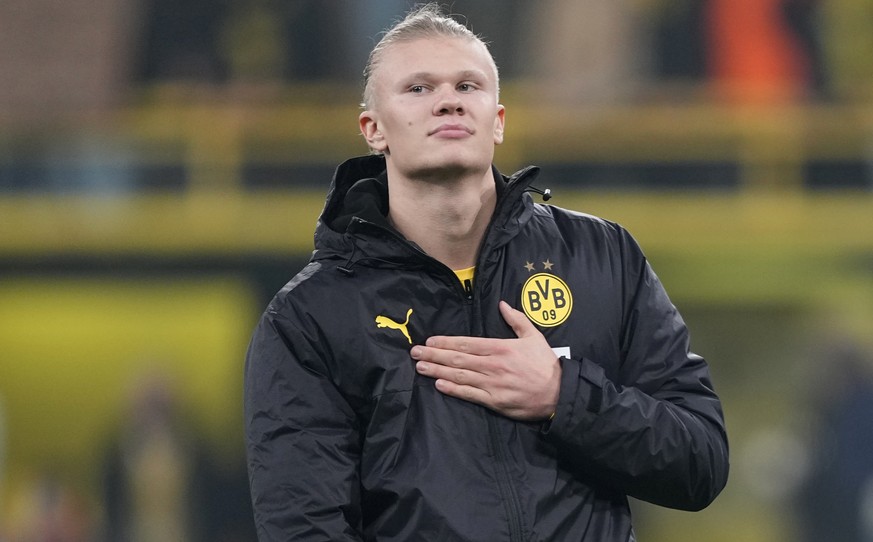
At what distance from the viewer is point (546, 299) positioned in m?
2.10

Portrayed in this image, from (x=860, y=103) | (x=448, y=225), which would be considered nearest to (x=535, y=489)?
(x=448, y=225)

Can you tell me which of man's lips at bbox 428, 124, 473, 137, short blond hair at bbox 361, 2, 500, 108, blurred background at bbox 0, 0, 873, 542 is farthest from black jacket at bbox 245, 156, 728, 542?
blurred background at bbox 0, 0, 873, 542

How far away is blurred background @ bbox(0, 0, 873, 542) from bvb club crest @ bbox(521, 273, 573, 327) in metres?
6.21

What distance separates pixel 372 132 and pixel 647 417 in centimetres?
64

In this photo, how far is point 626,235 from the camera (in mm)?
2217

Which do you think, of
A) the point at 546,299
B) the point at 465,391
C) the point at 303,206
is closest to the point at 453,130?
the point at 546,299

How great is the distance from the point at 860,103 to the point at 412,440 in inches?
311

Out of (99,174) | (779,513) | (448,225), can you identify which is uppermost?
(448,225)

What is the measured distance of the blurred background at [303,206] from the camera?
823 cm

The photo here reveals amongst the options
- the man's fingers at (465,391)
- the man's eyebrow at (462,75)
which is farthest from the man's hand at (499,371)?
the man's eyebrow at (462,75)

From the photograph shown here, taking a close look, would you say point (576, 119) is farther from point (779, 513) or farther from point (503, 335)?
point (503, 335)

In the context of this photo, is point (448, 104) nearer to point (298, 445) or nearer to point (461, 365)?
point (461, 365)

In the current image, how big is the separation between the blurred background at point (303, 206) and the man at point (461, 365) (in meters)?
6.16

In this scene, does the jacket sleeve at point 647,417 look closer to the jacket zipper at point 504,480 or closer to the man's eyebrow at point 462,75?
the jacket zipper at point 504,480
